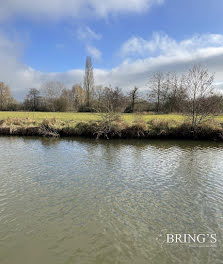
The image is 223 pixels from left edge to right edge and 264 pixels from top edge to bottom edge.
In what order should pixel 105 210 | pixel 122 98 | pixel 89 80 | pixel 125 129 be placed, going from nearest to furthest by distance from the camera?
pixel 105 210 → pixel 125 129 → pixel 122 98 → pixel 89 80

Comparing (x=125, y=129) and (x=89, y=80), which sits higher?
(x=89, y=80)

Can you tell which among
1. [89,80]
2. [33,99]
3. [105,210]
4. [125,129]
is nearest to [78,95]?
[89,80]

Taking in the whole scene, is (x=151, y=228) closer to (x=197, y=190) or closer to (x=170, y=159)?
(x=197, y=190)

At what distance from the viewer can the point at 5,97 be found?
200 ft

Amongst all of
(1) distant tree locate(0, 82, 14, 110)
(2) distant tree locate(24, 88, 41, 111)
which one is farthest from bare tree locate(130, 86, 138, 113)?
(1) distant tree locate(0, 82, 14, 110)

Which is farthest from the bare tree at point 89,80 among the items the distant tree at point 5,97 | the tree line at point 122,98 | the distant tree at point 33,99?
the distant tree at point 5,97

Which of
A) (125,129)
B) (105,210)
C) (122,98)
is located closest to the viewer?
(105,210)

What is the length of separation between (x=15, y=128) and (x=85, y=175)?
59.1 ft

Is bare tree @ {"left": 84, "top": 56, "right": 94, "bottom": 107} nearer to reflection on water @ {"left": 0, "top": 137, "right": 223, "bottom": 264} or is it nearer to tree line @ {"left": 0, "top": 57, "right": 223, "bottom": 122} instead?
tree line @ {"left": 0, "top": 57, "right": 223, "bottom": 122}

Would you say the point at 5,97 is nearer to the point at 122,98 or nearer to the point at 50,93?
the point at 50,93

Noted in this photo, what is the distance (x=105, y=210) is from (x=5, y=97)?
66353 mm

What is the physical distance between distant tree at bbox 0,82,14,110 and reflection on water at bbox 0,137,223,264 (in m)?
56.2

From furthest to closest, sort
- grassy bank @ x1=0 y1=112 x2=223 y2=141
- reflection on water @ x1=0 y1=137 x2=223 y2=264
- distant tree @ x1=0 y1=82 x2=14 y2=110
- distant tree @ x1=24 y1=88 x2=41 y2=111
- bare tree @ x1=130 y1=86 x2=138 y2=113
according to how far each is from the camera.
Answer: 1. distant tree @ x1=24 y1=88 x2=41 y2=111
2. distant tree @ x1=0 y1=82 x2=14 y2=110
3. bare tree @ x1=130 y1=86 x2=138 y2=113
4. grassy bank @ x1=0 y1=112 x2=223 y2=141
5. reflection on water @ x1=0 y1=137 x2=223 y2=264

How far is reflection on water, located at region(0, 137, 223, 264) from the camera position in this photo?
4582 millimetres
